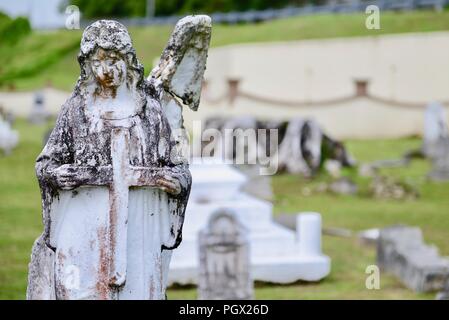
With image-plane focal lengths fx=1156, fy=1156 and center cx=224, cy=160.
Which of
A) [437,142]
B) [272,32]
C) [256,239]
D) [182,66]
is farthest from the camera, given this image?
[272,32]

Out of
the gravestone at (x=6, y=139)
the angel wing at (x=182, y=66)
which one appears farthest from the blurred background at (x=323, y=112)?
the angel wing at (x=182, y=66)

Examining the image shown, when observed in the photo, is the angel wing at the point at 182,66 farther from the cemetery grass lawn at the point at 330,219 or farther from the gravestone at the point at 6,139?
the gravestone at the point at 6,139

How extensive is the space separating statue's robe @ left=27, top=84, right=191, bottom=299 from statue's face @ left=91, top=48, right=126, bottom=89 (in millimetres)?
204

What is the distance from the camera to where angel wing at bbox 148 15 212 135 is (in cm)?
786

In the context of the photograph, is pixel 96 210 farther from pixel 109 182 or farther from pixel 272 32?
pixel 272 32

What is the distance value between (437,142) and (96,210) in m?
18.4

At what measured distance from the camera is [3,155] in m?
28.2

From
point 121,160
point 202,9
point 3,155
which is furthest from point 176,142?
point 202,9

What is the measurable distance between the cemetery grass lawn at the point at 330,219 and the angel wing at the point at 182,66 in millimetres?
5124

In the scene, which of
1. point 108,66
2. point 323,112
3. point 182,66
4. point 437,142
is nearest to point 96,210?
point 108,66

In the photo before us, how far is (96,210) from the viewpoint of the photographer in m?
6.88

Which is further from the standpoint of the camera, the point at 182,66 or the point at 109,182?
the point at 182,66

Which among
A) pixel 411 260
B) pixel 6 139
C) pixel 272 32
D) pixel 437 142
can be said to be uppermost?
pixel 272 32
